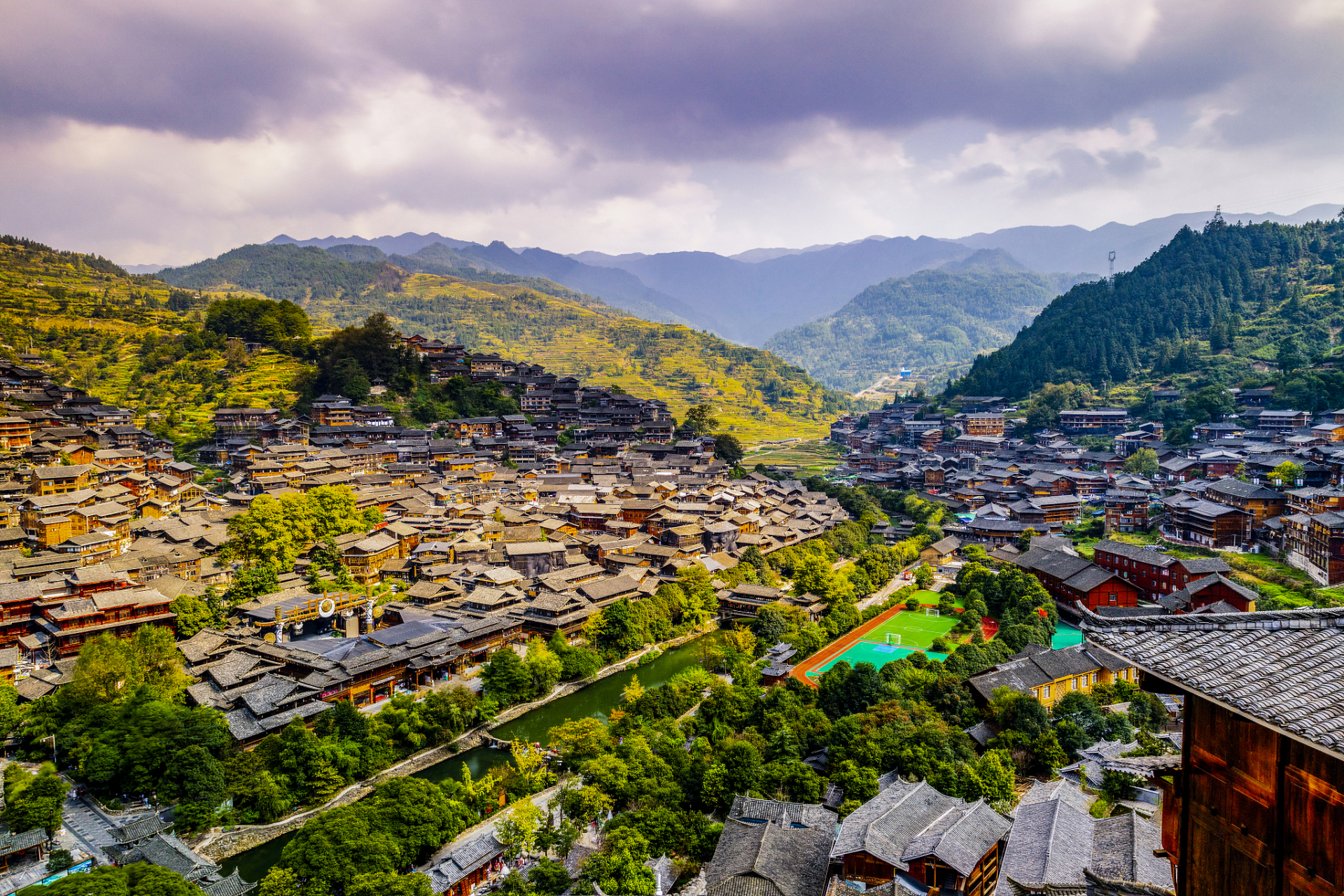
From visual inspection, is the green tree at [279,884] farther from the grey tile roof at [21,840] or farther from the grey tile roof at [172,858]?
the grey tile roof at [21,840]

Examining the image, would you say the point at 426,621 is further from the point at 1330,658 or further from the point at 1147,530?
the point at 1147,530

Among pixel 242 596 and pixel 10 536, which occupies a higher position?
pixel 10 536

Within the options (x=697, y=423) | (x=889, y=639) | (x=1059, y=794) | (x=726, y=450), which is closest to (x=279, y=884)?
(x=1059, y=794)

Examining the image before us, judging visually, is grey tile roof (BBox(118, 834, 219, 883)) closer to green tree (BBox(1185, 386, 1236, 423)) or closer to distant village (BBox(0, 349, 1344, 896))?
distant village (BBox(0, 349, 1344, 896))

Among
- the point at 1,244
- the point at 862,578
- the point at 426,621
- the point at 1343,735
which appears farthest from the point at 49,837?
the point at 1,244

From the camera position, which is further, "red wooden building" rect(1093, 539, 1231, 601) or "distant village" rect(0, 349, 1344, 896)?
"red wooden building" rect(1093, 539, 1231, 601)

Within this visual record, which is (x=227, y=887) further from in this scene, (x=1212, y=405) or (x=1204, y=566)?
(x=1212, y=405)

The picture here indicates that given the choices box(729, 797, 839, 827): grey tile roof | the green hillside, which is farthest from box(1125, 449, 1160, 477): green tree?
the green hillside
